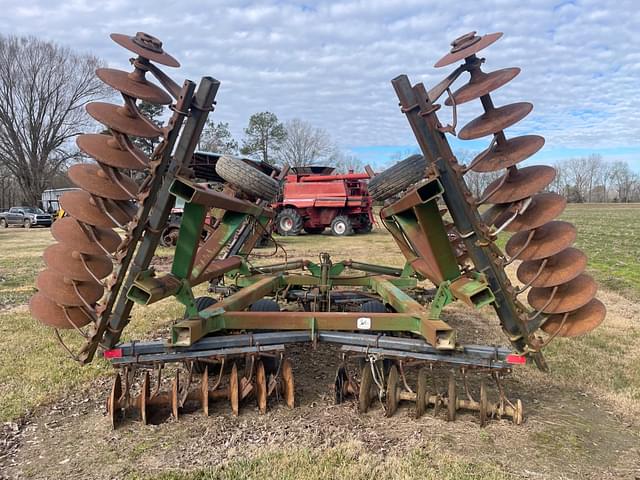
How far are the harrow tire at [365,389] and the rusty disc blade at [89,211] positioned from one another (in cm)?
191

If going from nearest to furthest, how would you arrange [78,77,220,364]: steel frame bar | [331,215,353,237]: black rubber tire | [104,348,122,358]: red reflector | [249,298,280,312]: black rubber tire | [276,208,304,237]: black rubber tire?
1. [78,77,220,364]: steel frame bar
2. [104,348,122,358]: red reflector
3. [249,298,280,312]: black rubber tire
4. [276,208,304,237]: black rubber tire
5. [331,215,353,237]: black rubber tire

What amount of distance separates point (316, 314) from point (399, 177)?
119 centimetres

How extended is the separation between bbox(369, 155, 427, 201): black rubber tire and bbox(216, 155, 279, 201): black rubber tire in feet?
3.22

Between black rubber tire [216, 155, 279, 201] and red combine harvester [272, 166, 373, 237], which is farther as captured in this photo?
red combine harvester [272, 166, 373, 237]

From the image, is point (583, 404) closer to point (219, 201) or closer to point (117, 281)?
point (219, 201)

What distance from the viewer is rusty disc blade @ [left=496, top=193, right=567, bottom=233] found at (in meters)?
2.87

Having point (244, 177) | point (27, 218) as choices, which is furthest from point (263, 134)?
point (244, 177)

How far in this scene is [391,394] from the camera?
3324mm

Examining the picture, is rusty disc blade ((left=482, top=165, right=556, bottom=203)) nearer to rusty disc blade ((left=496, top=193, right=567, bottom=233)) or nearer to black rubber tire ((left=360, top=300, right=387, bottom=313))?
rusty disc blade ((left=496, top=193, right=567, bottom=233))

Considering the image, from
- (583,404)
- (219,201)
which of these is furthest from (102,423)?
(583,404)

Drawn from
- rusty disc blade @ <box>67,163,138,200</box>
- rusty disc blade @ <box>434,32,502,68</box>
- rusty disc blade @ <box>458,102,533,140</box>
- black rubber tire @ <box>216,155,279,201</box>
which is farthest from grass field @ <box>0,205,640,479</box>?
→ rusty disc blade @ <box>434,32,502,68</box>

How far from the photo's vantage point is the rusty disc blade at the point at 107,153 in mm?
2766

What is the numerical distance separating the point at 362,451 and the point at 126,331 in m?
3.82

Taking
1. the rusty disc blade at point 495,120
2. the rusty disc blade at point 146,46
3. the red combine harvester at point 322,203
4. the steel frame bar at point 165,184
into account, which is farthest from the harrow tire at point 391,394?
the red combine harvester at point 322,203
